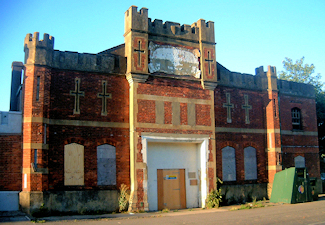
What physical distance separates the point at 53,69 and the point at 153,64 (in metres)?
4.89

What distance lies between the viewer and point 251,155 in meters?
20.8

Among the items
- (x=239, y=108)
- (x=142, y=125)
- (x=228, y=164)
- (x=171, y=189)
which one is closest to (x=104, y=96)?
(x=142, y=125)

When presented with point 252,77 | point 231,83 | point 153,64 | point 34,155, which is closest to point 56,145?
point 34,155

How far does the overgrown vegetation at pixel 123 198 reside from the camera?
16422 mm

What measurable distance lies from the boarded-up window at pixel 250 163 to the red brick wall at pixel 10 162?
480 inches

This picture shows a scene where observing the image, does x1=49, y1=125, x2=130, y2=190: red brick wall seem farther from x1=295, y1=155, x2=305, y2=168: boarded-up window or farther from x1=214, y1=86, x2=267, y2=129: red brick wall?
x1=295, y1=155, x2=305, y2=168: boarded-up window

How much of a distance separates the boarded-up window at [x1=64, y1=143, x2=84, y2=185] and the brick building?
0.04 metres

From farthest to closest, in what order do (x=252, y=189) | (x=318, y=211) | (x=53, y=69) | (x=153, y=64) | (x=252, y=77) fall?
(x=252, y=77) < (x=252, y=189) < (x=153, y=64) < (x=53, y=69) < (x=318, y=211)

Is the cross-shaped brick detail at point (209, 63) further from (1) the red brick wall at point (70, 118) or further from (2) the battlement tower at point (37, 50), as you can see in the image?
(2) the battlement tower at point (37, 50)

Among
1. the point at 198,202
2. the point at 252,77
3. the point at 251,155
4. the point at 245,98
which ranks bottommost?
the point at 198,202

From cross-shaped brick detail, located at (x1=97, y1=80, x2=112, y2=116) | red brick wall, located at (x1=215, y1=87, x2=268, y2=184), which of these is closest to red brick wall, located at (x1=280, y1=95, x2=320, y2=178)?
red brick wall, located at (x1=215, y1=87, x2=268, y2=184)

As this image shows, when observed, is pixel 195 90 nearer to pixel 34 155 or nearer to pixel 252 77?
pixel 252 77

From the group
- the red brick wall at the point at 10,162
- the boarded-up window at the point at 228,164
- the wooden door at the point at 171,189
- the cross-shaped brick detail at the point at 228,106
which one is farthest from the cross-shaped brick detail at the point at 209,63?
the red brick wall at the point at 10,162

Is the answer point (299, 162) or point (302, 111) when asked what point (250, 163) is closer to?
point (299, 162)
